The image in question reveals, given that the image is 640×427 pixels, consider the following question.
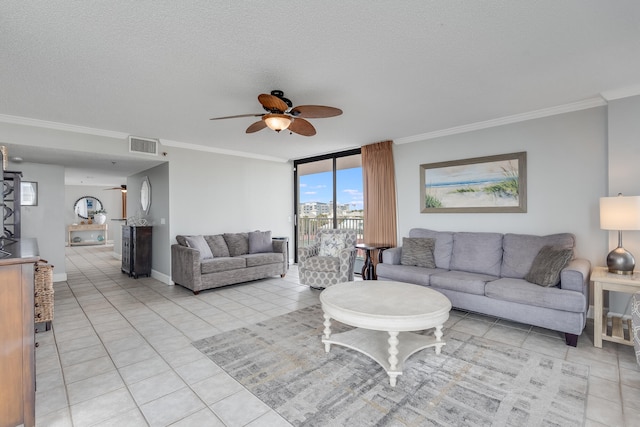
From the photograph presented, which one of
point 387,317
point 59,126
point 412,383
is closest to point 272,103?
point 387,317

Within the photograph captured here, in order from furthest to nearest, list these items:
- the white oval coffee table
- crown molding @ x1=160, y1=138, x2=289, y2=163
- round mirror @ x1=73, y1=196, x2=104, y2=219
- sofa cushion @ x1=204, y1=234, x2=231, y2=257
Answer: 1. round mirror @ x1=73, y1=196, x2=104, y2=219
2. sofa cushion @ x1=204, y1=234, x2=231, y2=257
3. crown molding @ x1=160, y1=138, x2=289, y2=163
4. the white oval coffee table

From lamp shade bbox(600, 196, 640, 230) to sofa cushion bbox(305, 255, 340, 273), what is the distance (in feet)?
10.3

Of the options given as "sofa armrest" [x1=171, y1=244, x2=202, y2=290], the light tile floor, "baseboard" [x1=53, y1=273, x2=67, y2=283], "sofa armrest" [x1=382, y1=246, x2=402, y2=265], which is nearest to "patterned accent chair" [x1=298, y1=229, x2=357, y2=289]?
the light tile floor

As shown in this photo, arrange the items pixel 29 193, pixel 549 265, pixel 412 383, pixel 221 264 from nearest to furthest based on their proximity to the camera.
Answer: pixel 412 383 < pixel 549 265 < pixel 221 264 < pixel 29 193

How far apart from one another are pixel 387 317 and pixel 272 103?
6.77 feet

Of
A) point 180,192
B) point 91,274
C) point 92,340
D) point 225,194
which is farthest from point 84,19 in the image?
point 91,274

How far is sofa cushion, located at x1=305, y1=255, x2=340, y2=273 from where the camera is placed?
4.62 metres

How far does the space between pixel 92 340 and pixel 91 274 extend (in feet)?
13.5

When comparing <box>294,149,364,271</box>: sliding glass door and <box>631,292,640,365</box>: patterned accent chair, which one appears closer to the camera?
<box>631,292,640,365</box>: patterned accent chair

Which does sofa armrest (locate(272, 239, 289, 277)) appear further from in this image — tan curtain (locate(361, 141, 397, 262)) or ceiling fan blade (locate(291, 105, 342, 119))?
ceiling fan blade (locate(291, 105, 342, 119))

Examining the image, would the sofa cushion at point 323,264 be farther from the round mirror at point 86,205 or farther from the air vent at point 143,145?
the round mirror at point 86,205

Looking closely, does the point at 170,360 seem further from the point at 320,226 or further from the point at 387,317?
the point at 320,226

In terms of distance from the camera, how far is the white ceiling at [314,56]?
6.23 feet

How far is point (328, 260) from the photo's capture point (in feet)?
15.3
